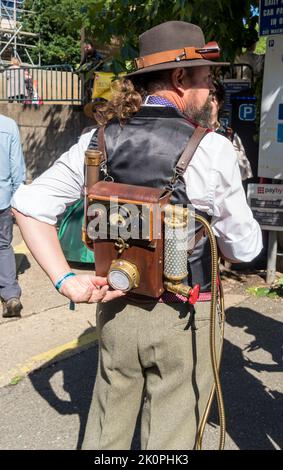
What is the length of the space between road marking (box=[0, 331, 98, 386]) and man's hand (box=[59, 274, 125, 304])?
2085mm

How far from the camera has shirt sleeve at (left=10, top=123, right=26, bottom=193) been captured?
15.8 feet

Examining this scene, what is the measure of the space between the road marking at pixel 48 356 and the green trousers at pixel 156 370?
1787 mm

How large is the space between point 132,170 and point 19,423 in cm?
197

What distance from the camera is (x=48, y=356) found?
160 inches

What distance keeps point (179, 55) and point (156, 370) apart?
1.12 metres

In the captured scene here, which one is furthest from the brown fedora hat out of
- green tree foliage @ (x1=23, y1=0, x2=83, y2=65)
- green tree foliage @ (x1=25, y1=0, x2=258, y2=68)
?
green tree foliage @ (x1=23, y1=0, x2=83, y2=65)

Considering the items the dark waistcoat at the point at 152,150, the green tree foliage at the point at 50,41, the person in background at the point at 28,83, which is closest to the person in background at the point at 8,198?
the dark waistcoat at the point at 152,150

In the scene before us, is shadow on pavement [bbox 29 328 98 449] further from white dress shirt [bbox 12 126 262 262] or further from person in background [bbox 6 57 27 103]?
person in background [bbox 6 57 27 103]

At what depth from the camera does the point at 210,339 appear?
6.67ft

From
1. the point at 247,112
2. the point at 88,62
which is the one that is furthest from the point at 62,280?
the point at 88,62

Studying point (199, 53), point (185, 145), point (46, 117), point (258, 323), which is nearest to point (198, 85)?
point (199, 53)

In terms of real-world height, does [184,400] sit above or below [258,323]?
above
